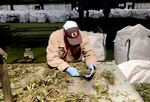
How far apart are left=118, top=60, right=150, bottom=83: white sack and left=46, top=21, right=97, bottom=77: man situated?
2.54 feet

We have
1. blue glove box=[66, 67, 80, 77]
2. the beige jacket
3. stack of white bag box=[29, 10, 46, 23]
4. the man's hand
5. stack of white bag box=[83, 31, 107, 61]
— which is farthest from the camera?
stack of white bag box=[29, 10, 46, 23]

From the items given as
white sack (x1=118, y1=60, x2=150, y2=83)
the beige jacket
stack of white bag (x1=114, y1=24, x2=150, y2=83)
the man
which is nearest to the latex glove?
the man

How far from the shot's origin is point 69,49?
355 centimetres

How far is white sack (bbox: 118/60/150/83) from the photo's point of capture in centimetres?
406

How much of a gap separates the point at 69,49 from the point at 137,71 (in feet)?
3.90

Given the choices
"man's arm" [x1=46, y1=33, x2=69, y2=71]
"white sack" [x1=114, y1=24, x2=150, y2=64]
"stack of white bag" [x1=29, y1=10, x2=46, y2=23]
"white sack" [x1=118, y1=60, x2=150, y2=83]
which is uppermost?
"man's arm" [x1=46, y1=33, x2=69, y2=71]

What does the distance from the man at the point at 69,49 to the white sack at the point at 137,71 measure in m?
0.77

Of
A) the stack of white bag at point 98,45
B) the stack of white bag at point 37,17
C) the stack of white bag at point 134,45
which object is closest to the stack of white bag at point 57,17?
the stack of white bag at point 37,17

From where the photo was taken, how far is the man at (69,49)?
3.11 m

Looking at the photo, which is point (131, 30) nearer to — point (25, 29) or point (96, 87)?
point (96, 87)

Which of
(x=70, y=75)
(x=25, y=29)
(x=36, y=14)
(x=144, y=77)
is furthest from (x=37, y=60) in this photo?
(x=36, y=14)

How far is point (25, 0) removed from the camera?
7922 mm

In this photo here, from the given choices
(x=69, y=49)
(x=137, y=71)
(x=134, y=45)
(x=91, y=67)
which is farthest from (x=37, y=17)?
(x=91, y=67)

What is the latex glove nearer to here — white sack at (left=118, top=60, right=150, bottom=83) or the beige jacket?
the beige jacket
